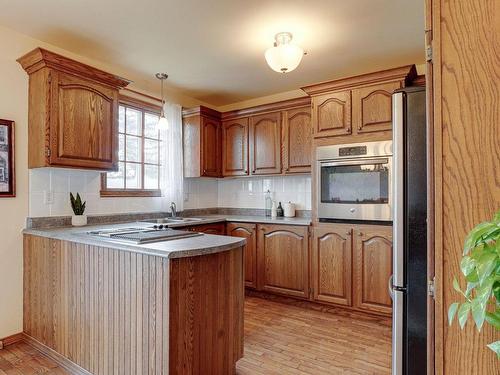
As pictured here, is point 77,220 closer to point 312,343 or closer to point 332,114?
point 312,343

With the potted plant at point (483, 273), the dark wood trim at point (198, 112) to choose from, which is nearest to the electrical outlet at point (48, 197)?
the dark wood trim at point (198, 112)

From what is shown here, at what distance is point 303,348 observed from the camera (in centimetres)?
241

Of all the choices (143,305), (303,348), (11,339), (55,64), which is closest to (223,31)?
(55,64)

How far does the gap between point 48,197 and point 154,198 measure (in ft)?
3.89

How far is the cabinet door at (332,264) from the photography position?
3043 millimetres

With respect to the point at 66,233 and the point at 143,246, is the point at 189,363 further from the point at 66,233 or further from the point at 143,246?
the point at 66,233

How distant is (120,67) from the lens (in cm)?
327

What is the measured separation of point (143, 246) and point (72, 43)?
7.03 feet

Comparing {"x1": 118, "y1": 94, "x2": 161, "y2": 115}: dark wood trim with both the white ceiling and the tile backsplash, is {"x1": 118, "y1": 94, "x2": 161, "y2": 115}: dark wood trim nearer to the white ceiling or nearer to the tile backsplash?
the white ceiling

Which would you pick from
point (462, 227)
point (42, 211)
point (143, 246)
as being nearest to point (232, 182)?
point (42, 211)

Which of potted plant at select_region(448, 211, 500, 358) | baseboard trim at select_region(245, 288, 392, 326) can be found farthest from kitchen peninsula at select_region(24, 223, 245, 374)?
baseboard trim at select_region(245, 288, 392, 326)

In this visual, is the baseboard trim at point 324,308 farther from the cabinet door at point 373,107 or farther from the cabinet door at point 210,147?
the cabinet door at point 373,107

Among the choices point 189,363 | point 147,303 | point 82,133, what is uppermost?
point 82,133

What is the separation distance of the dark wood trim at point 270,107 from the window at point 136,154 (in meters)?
0.97
